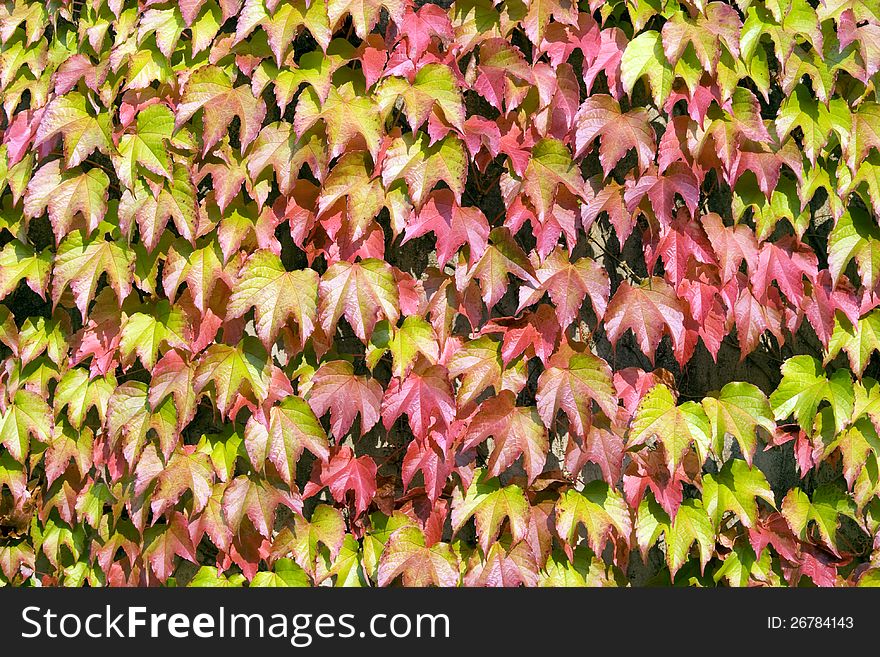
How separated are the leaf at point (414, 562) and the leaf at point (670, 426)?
49 centimetres

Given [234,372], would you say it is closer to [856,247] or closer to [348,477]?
[348,477]

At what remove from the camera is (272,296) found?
73.1 inches

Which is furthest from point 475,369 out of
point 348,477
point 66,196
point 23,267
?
point 23,267

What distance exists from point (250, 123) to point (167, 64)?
27 centimetres

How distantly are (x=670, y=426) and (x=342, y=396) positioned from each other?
73 cm

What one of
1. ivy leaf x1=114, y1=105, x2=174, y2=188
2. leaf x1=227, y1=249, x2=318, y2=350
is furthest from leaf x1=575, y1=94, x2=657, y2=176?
ivy leaf x1=114, y1=105, x2=174, y2=188

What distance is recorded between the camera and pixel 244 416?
2.05 meters

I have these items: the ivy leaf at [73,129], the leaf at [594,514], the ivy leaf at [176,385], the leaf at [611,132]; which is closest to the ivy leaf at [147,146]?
the ivy leaf at [73,129]

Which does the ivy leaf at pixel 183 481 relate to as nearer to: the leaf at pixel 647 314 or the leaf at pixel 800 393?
the leaf at pixel 647 314

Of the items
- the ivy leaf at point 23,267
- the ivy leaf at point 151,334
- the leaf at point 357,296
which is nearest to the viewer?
the leaf at point 357,296

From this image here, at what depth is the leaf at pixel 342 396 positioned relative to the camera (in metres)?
1.88

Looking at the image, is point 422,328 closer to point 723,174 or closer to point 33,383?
point 723,174

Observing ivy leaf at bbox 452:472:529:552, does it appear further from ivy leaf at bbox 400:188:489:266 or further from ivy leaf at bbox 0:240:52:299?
ivy leaf at bbox 0:240:52:299
